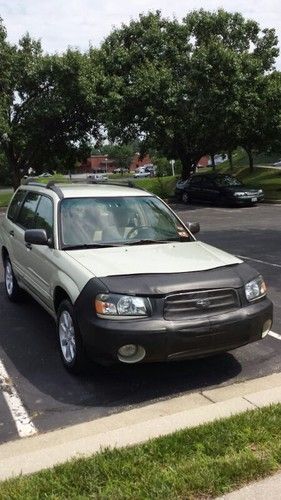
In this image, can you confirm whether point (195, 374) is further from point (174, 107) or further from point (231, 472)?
point (174, 107)

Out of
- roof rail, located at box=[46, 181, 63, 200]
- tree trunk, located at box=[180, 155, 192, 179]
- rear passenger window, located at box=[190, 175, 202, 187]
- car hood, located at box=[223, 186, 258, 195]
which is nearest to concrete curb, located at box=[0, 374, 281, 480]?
roof rail, located at box=[46, 181, 63, 200]

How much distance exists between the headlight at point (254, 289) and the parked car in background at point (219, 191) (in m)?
17.8

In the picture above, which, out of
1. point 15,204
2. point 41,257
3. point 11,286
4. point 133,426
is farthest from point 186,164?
point 133,426

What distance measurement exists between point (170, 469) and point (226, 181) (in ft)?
70.9

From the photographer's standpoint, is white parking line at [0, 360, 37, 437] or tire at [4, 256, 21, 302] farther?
tire at [4, 256, 21, 302]

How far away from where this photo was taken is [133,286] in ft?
13.4

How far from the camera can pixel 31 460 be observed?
10.3 ft

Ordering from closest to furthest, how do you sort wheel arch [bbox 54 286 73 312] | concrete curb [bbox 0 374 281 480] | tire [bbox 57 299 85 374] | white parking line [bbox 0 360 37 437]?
concrete curb [bbox 0 374 281 480]
white parking line [bbox 0 360 37 437]
tire [bbox 57 299 85 374]
wheel arch [bbox 54 286 73 312]

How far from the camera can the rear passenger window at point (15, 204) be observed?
7036 millimetres

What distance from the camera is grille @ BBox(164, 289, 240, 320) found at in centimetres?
407

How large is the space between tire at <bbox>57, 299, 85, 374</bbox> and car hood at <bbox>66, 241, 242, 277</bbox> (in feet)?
1.47

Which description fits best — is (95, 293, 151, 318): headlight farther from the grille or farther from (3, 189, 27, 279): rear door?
(3, 189, 27, 279): rear door

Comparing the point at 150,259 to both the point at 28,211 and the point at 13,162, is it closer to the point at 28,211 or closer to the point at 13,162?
the point at 28,211

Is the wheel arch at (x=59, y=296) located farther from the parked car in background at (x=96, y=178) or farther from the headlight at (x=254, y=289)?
the parked car in background at (x=96, y=178)
